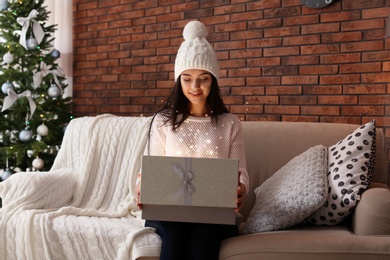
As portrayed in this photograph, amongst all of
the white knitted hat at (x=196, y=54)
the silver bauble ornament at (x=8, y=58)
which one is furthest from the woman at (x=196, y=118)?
the silver bauble ornament at (x=8, y=58)

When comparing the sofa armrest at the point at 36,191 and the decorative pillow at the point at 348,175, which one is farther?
the sofa armrest at the point at 36,191

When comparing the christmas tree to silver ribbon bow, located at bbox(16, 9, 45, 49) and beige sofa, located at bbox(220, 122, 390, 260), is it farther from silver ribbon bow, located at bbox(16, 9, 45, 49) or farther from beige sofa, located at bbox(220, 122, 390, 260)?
beige sofa, located at bbox(220, 122, 390, 260)

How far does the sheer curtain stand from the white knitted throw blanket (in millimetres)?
1539

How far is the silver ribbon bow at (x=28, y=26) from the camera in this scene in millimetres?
4066

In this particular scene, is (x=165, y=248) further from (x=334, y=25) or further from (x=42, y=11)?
(x=42, y=11)

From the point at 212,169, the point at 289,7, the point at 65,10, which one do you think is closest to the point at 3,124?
the point at 65,10

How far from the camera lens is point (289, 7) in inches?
144

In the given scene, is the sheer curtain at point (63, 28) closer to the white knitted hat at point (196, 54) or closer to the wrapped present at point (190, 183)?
the white knitted hat at point (196, 54)

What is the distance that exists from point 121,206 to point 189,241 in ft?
2.52

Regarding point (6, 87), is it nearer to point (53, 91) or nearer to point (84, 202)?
point (53, 91)

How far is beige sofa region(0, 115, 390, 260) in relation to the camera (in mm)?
2133

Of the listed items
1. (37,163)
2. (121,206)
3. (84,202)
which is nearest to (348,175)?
(121,206)

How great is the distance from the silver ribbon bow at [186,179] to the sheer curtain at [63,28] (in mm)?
2955

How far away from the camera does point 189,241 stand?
2.21m
